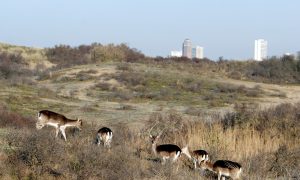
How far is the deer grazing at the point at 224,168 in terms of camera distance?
12.8 metres

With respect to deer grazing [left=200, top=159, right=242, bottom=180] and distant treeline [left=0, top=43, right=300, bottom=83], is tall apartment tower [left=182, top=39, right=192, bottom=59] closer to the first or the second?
distant treeline [left=0, top=43, right=300, bottom=83]

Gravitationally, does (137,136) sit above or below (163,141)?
above

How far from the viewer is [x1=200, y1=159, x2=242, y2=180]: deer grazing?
1279 centimetres

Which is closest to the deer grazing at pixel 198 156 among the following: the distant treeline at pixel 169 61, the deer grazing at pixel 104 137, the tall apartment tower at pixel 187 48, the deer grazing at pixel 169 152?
the deer grazing at pixel 169 152

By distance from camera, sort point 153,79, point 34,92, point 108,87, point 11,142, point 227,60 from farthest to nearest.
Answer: point 227,60 → point 153,79 → point 108,87 → point 34,92 → point 11,142

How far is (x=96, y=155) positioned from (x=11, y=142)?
255cm

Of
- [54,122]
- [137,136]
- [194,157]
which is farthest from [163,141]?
[54,122]

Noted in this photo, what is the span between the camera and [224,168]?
13.0 meters

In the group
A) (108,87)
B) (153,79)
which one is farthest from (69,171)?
(153,79)

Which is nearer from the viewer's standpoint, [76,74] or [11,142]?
[11,142]

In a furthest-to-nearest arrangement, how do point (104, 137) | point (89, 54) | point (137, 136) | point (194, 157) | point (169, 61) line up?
point (89, 54) → point (169, 61) → point (137, 136) → point (104, 137) → point (194, 157)

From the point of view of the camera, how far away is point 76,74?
46062 mm

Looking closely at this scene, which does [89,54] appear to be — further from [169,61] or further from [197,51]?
[197,51]

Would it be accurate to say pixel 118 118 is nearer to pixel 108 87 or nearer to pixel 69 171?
pixel 69 171
